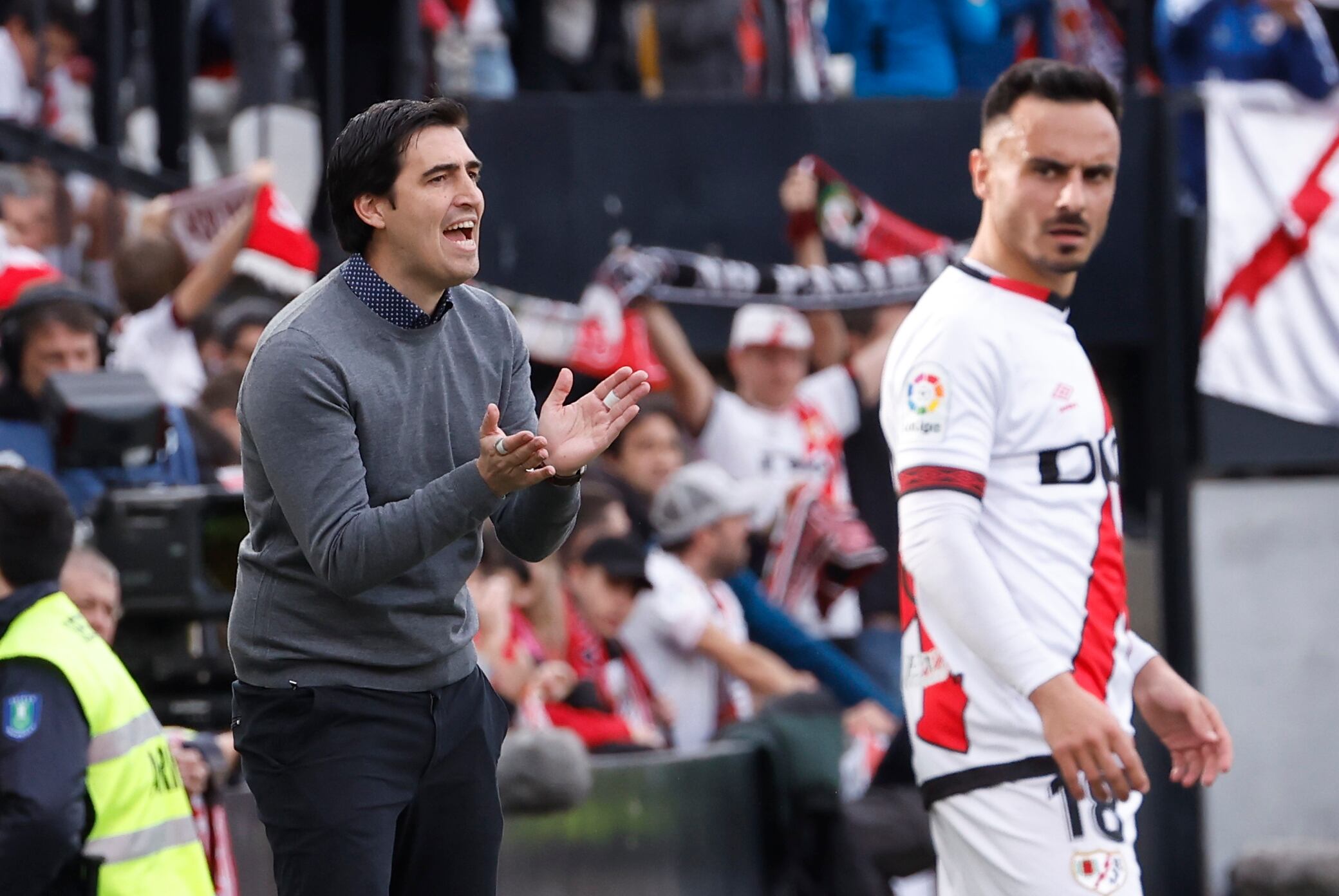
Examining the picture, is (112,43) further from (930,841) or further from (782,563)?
(930,841)

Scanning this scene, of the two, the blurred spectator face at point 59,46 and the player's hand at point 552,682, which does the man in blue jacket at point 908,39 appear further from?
the player's hand at point 552,682

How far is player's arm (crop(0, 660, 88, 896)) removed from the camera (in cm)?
365

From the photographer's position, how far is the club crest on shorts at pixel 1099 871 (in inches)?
147

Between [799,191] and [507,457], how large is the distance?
612cm

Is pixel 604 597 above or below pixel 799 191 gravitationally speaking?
below

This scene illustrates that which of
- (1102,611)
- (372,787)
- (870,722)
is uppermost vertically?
(1102,611)

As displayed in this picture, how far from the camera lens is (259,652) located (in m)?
3.03

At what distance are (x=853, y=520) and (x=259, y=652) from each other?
4.69m

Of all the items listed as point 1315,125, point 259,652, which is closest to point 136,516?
point 259,652

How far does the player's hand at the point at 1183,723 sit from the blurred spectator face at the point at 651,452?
3.32 metres

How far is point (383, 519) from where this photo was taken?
113 inches

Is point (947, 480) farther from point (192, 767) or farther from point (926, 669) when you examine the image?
point (192, 767)

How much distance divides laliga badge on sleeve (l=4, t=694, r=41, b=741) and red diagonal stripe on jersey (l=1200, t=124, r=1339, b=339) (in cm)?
669

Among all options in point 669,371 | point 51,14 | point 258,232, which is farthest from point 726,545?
point 51,14
